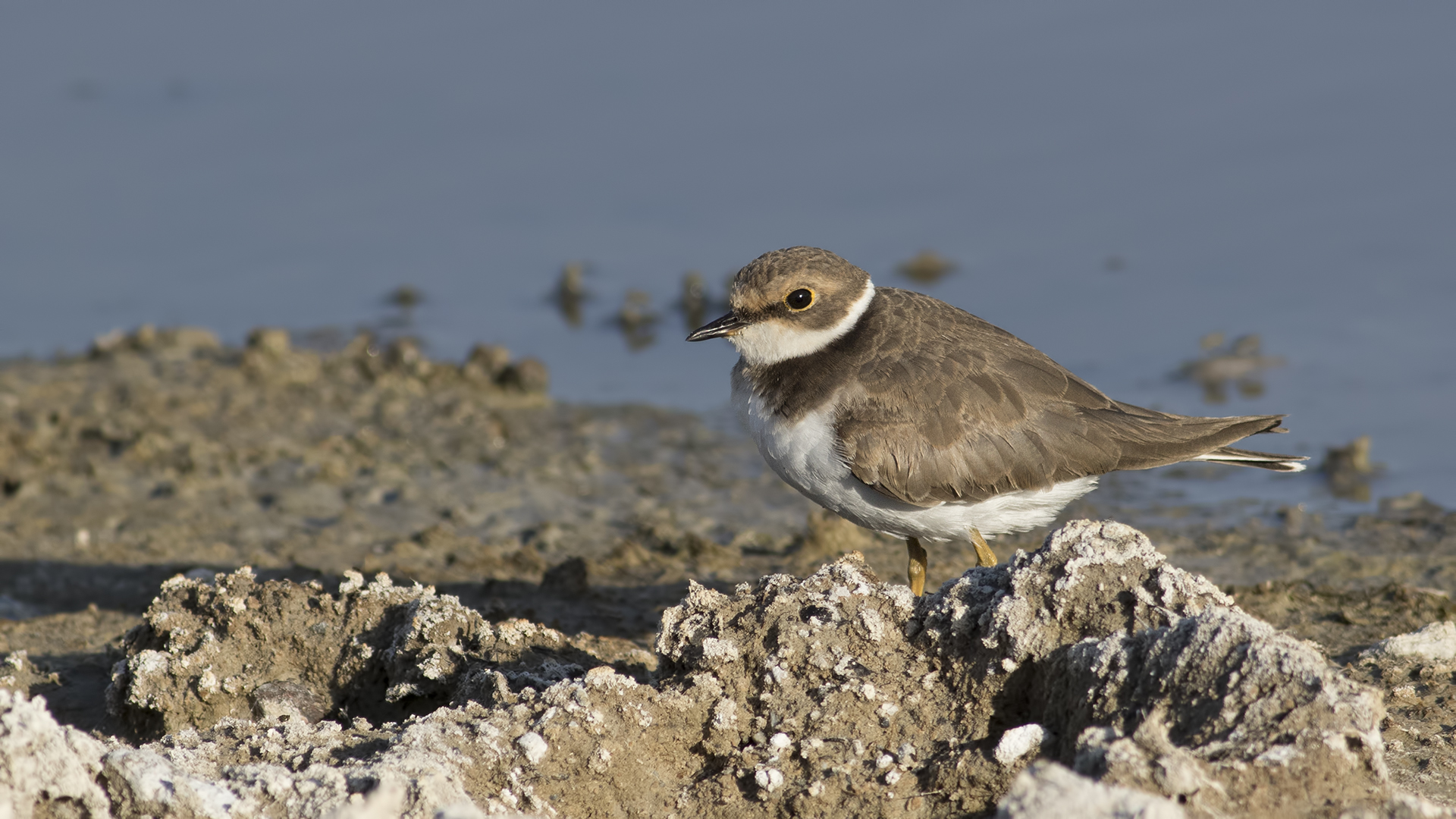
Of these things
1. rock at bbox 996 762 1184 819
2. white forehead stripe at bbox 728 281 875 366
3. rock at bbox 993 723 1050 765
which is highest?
white forehead stripe at bbox 728 281 875 366

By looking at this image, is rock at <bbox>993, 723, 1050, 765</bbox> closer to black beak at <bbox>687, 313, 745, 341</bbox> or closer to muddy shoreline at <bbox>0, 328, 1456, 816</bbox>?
muddy shoreline at <bbox>0, 328, 1456, 816</bbox>

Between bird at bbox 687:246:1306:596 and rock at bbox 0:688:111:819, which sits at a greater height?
bird at bbox 687:246:1306:596

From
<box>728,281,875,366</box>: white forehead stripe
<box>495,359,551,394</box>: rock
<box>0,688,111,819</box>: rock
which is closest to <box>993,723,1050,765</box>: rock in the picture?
<box>0,688,111,819</box>: rock

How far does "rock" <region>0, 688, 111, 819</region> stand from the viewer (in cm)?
307

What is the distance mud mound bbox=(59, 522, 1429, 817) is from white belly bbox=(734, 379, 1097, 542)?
124 centimetres

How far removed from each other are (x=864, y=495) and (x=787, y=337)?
0.79 meters

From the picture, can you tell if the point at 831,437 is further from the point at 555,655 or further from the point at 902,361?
the point at 555,655

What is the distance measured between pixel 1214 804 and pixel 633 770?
4.71ft

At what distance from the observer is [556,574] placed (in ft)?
20.6

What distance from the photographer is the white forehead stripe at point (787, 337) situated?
5777mm

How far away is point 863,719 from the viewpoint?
144 inches

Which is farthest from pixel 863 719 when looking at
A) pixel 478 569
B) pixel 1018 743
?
pixel 478 569

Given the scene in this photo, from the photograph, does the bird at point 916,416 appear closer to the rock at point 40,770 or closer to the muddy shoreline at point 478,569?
the muddy shoreline at point 478,569

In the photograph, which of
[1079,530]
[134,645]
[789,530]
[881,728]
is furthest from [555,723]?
[789,530]
